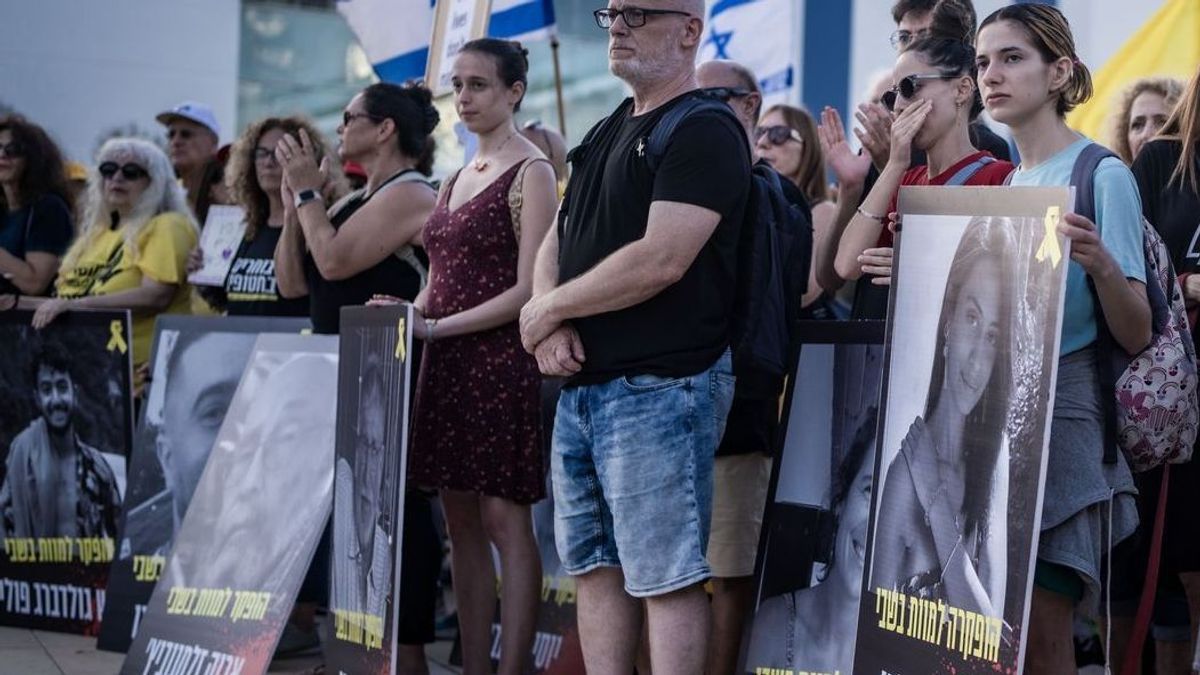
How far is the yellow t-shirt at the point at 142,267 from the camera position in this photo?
282 inches

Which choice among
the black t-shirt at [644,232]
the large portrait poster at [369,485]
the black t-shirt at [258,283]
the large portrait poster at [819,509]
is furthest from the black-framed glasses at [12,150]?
the large portrait poster at [819,509]

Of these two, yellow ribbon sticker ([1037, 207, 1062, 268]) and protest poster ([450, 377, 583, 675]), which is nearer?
yellow ribbon sticker ([1037, 207, 1062, 268])

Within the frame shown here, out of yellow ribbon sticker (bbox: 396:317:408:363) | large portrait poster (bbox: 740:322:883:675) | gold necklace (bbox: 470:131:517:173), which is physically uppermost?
gold necklace (bbox: 470:131:517:173)

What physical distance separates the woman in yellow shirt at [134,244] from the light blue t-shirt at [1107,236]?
14.3ft

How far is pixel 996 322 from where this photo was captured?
3586 millimetres

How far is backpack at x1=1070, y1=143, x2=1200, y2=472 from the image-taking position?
12.3 feet

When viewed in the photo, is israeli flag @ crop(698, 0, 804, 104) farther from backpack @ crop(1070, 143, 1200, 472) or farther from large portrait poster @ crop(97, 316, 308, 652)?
backpack @ crop(1070, 143, 1200, 472)

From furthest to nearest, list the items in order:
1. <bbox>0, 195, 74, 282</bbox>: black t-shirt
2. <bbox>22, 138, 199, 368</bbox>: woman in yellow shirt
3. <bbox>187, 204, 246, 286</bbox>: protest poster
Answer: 1. <bbox>0, 195, 74, 282</bbox>: black t-shirt
2. <bbox>22, 138, 199, 368</bbox>: woman in yellow shirt
3. <bbox>187, 204, 246, 286</bbox>: protest poster

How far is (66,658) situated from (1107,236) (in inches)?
167

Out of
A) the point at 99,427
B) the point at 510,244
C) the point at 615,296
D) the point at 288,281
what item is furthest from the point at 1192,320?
the point at 99,427

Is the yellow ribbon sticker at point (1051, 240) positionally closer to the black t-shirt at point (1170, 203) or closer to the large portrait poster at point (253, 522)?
the black t-shirt at point (1170, 203)

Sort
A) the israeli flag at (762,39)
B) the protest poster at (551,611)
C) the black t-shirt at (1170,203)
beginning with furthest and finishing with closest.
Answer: the israeli flag at (762,39) < the protest poster at (551,611) < the black t-shirt at (1170,203)

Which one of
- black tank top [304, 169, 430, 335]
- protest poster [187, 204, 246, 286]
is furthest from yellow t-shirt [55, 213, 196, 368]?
black tank top [304, 169, 430, 335]

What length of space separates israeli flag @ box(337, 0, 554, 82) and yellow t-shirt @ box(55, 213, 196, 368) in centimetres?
119
